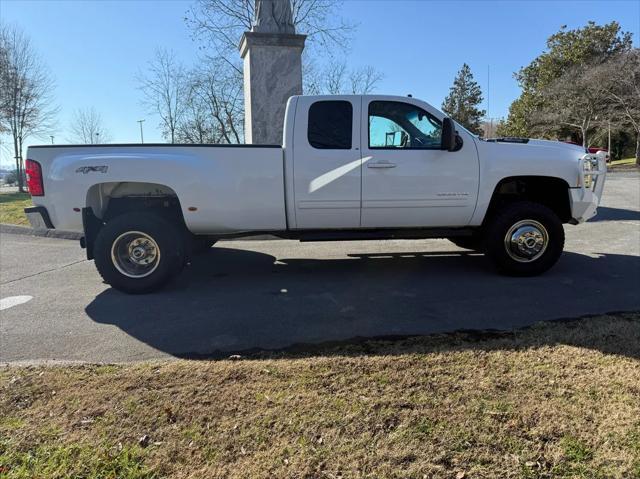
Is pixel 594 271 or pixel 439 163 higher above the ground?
pixel 439 163

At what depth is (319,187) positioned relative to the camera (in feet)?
17.6

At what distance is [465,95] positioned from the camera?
73125 millimetres

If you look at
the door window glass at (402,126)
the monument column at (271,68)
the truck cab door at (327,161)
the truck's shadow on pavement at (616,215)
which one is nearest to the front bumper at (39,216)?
the truck cab door at (327,161)

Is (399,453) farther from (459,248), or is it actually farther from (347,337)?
(459,248)

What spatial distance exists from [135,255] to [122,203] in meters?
0.66

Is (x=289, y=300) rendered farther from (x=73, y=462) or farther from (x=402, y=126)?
(x=73, y=462)

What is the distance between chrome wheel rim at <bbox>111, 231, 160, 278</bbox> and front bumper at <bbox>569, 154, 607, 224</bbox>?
196 inches

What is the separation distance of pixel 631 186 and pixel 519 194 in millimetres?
14737

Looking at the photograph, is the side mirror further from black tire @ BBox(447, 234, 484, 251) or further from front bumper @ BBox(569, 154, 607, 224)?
front bumper @ BBox(569, 154, 607, 224)

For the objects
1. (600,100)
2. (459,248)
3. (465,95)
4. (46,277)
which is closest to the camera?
(46,277)

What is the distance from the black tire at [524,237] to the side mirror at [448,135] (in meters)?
1.12

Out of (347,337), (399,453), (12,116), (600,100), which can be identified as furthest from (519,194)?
(600,100)

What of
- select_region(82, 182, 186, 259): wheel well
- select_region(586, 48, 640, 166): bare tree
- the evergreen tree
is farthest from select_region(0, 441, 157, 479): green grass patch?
the evergreen tree

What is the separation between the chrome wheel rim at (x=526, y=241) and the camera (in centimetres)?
568
